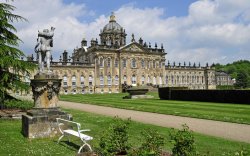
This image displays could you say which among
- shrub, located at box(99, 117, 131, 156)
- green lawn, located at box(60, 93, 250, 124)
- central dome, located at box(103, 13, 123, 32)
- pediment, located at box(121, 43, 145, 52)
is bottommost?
green lawn, located at box(60, 93, 250, 124)

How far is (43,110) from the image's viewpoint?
11.3 m

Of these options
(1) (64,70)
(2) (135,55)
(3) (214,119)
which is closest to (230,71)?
(2) (135,55)

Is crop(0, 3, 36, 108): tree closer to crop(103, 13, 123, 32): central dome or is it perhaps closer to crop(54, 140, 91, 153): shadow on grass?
crop(54, 140, 91, 153): shadow on grass

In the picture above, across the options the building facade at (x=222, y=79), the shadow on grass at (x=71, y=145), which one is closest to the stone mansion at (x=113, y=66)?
the building facade at (x=222, y=79)

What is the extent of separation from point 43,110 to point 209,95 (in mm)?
21641

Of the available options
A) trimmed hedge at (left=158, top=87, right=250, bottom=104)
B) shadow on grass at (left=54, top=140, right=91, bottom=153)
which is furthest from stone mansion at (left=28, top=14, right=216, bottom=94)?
shadow on grass at (left=54, top=140, right=91, bottom=153)

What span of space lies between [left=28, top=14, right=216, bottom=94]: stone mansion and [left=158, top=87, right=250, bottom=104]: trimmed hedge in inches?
1098

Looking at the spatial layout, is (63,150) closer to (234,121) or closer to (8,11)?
(234,121)

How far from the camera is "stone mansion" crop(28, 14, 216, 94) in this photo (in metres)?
62.4

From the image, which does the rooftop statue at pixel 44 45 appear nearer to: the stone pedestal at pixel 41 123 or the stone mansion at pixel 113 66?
the stone pedestal at pixel 41 123

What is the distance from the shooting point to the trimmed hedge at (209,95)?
26.2 m

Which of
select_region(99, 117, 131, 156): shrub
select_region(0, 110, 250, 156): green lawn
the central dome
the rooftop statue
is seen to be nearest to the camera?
select_region(99, 117, 131, 156): shrub

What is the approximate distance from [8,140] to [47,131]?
1330 millimetres

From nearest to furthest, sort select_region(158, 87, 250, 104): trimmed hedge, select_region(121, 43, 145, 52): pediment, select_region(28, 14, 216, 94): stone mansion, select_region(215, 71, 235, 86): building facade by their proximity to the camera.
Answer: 1. select_region(158, 87, 250, 104): trimmed hedge
2. select_region(28, 14, 216, 94): stone mansion
3. select_region(121, 43, 145, 52): pediment
4. select_region(215, 71, 235, 86): building facade
